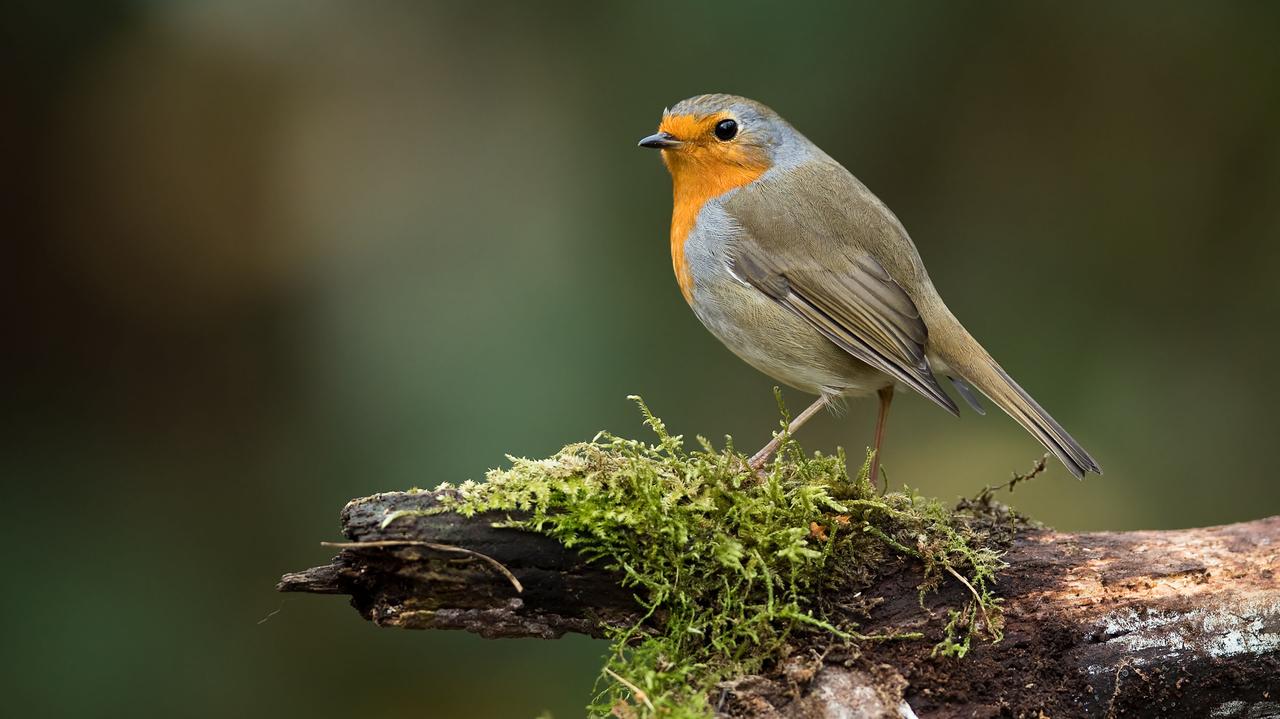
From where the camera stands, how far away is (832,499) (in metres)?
2.80

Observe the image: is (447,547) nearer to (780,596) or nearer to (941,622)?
(780,596)

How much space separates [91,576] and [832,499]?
332 cm

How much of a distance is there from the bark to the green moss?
0.18ft

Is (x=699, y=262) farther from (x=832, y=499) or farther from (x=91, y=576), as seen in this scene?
(x=91, y=576)

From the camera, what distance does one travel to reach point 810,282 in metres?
3.77

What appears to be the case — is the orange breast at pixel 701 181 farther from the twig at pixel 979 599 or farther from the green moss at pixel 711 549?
the twig at pixel 979 599

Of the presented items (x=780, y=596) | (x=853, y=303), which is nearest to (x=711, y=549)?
(x=780, y=596)

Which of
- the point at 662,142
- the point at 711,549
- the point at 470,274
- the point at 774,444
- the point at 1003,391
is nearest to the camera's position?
the point at 711,549

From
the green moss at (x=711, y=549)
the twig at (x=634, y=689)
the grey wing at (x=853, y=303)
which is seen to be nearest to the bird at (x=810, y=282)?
the grey wing at (x=853, y=303)

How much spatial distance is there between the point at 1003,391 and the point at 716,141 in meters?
1.42

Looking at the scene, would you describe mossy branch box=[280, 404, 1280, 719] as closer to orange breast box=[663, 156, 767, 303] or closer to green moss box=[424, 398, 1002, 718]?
green moss box=[424, 398, 1002, 718]

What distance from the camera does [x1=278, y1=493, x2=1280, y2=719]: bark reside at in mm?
2527

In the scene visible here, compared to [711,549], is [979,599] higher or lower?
lower

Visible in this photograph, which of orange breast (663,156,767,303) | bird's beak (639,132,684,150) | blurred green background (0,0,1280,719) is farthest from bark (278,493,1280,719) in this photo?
blurred green background (0,0,1280,719)
